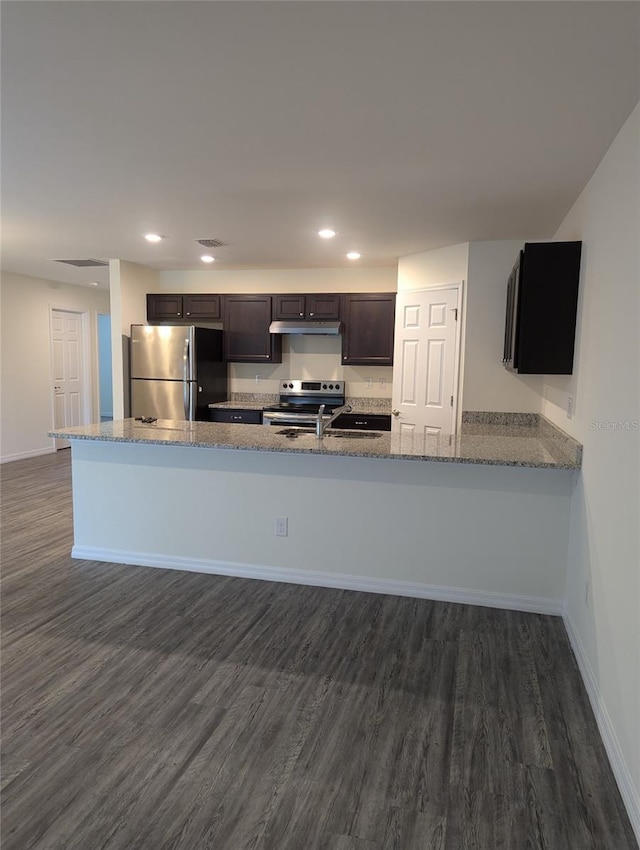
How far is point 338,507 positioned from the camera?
3350 mm

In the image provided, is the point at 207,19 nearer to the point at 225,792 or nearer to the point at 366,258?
the point at 225,792

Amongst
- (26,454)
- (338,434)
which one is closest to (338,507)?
(338,434)

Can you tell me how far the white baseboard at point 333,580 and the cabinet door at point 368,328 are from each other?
294cm

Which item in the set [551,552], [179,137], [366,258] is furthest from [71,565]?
[366,258]

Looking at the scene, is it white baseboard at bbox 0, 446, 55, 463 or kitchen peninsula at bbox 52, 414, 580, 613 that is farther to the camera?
white baseboard at bbox 0, 446, 55, 463

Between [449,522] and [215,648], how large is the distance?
1.49m

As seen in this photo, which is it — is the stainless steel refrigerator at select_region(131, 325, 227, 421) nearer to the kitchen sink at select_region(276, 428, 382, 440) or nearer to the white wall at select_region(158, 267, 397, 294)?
the white wall at select_region(158, 267, 397, 294)

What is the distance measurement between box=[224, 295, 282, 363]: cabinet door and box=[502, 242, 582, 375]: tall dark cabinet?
3547 millimetres

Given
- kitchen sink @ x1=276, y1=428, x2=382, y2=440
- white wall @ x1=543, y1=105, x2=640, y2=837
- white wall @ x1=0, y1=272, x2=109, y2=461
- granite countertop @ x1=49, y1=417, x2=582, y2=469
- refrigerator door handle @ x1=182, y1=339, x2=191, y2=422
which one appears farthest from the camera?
white wall @ x1=0, y1=272, x2=109, y2=461

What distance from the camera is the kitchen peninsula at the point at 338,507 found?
3.09 meters

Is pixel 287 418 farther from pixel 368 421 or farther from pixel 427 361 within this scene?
pixel 427 361

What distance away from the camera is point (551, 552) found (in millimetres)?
3076

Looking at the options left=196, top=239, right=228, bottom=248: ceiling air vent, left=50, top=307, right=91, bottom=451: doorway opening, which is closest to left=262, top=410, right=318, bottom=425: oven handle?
left=196, top=239, right=228, bottom=248: ceiling air vent

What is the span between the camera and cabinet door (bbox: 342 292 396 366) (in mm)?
5723
